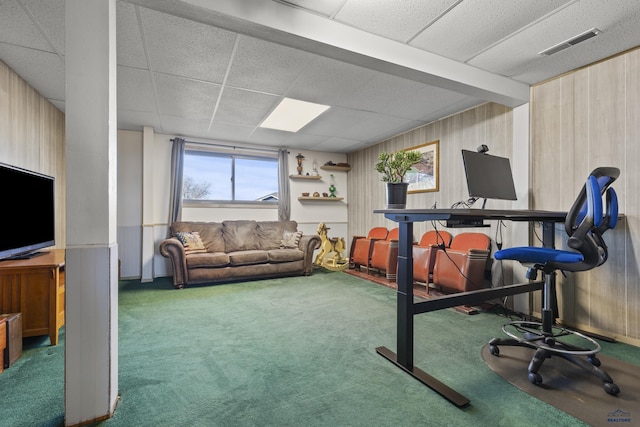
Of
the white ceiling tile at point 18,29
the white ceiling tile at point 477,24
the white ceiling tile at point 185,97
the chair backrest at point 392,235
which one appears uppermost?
the white ceiling tile at point 477,24

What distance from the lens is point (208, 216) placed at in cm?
523

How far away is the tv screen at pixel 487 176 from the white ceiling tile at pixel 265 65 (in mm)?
1610

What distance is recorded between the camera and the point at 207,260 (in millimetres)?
4199

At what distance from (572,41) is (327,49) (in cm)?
191

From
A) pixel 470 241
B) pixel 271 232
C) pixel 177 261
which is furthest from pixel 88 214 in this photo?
pixel 271 232

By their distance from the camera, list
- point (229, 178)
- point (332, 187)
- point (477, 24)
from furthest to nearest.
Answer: point (332, 187) < point (229, 178) < point (477, 24)

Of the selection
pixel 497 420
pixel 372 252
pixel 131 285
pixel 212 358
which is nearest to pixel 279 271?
pixel 372 252

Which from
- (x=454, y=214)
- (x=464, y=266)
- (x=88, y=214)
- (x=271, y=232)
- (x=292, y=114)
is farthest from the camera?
(x=271, y=232)

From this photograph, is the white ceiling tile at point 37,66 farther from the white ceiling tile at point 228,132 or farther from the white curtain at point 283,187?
the white curtain at point 283,187

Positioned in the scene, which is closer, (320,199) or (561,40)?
(561,40)

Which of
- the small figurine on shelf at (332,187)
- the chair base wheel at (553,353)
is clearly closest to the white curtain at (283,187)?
the small figurine on shelf at (332,187)

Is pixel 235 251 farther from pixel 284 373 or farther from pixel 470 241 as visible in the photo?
pixel 470 241

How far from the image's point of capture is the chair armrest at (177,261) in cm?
404

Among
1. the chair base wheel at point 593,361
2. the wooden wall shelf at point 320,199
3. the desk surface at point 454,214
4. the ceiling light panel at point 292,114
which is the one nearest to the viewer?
the desk surface at point 454,214
